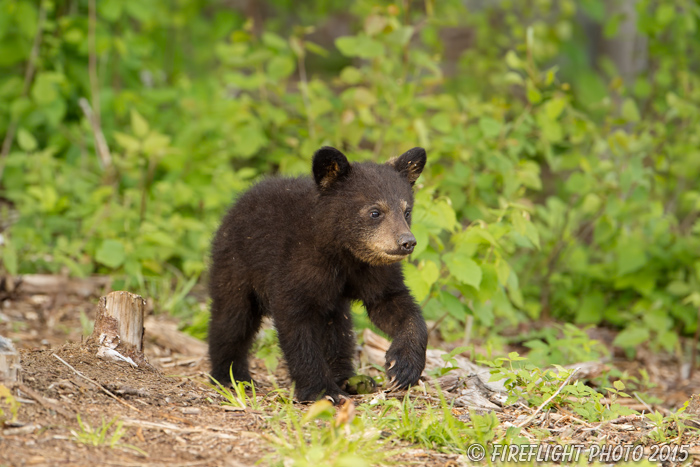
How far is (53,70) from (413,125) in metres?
4.21

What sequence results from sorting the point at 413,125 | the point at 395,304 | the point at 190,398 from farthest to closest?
1. the point at 413,125
2. the point at 395,304
3. the point at 190,398

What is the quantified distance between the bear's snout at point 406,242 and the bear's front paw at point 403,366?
57 cm

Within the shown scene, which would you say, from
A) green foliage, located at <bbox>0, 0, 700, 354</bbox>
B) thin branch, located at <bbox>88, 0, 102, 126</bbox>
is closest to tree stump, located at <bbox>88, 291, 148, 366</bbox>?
green foliage, located at <bbox>0, 0, 700, 354</bbox>

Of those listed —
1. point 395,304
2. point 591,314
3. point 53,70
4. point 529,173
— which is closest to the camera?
point 395,304

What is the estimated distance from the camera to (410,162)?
182 inches

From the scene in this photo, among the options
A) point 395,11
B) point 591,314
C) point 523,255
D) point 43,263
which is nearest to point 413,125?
point 395,11

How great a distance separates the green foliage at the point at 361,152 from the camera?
22.0 feet

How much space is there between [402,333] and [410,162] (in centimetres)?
109

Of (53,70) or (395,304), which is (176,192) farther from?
(395,304)

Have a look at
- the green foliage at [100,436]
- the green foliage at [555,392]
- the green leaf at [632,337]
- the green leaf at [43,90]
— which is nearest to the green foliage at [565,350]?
the green leaf at [632,337]

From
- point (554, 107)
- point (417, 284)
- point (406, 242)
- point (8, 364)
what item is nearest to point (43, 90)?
point (417, 284)

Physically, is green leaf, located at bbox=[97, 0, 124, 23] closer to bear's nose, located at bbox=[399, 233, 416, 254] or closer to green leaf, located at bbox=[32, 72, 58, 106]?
green leaf, located at bbox=[32, 72, 58, 106]

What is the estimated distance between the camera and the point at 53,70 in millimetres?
8320

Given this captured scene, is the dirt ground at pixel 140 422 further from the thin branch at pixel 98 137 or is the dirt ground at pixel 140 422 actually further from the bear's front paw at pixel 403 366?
the thin branch at pixel 98 137
